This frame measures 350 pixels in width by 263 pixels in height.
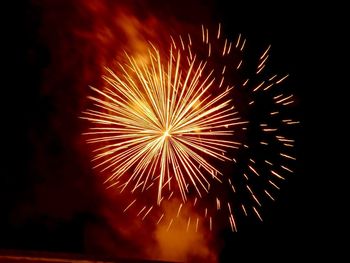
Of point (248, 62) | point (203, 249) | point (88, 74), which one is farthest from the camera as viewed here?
point (203, 249)

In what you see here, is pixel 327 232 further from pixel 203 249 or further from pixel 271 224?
pixel 203 249

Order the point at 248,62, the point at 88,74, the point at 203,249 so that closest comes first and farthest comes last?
the point at 248,62
the point at 88,74
the point at 203,249

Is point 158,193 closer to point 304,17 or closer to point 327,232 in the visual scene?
point 327,232

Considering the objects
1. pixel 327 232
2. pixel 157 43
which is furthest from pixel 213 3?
pixel 327 232

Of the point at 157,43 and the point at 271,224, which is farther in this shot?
the point at 271,224

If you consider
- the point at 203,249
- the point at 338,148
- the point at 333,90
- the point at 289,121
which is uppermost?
the point at 333,90

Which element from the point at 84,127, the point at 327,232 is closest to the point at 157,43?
the point at 84,127

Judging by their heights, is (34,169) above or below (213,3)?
below
